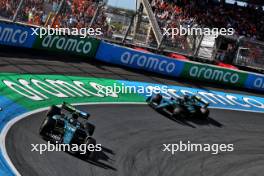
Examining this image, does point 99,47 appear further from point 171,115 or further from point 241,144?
point 241,144

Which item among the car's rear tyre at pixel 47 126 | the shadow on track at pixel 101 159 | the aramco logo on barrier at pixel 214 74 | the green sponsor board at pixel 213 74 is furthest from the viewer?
the aramco logo on barrier at pixel 214 74

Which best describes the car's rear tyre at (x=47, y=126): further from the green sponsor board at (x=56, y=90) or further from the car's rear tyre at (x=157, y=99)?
the car's rear tyre at (x=157, y=99)

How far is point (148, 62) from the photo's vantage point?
2208cm

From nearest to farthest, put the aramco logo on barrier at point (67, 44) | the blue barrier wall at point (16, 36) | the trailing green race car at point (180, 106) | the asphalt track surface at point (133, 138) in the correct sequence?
the asphalt track surface at point (133, 138) → the trailing green race car at point (180, 106) → the blue barrier wall at point (16, 36) → the aramco logo on barrier at point (67, 44)

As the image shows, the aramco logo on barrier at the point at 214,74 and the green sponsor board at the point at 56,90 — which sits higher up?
the aramco logo on barrier at the point at 214,74

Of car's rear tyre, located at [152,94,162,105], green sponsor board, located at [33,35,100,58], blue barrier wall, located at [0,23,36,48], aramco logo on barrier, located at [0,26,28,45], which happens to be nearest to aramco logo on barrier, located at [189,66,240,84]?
green sponsor board, located at [33,35,100,58]

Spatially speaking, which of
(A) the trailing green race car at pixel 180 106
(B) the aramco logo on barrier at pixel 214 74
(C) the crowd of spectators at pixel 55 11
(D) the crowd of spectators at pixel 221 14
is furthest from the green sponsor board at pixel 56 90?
(D) the crowd of spectators at pixel 221 14

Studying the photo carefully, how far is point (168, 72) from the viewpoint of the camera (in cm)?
2258

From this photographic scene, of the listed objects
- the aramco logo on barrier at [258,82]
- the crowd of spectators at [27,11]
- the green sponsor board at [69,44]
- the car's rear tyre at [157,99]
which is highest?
the crowd of spectators at [27,11]

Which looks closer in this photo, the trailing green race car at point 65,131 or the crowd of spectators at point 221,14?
the trailing green race car at point 65,131

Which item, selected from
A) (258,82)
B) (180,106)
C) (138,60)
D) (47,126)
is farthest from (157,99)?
(258,82)

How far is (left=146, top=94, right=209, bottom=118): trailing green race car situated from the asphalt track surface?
304 mm

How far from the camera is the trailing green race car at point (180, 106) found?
16.7m

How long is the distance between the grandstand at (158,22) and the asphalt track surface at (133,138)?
66.0 inches
